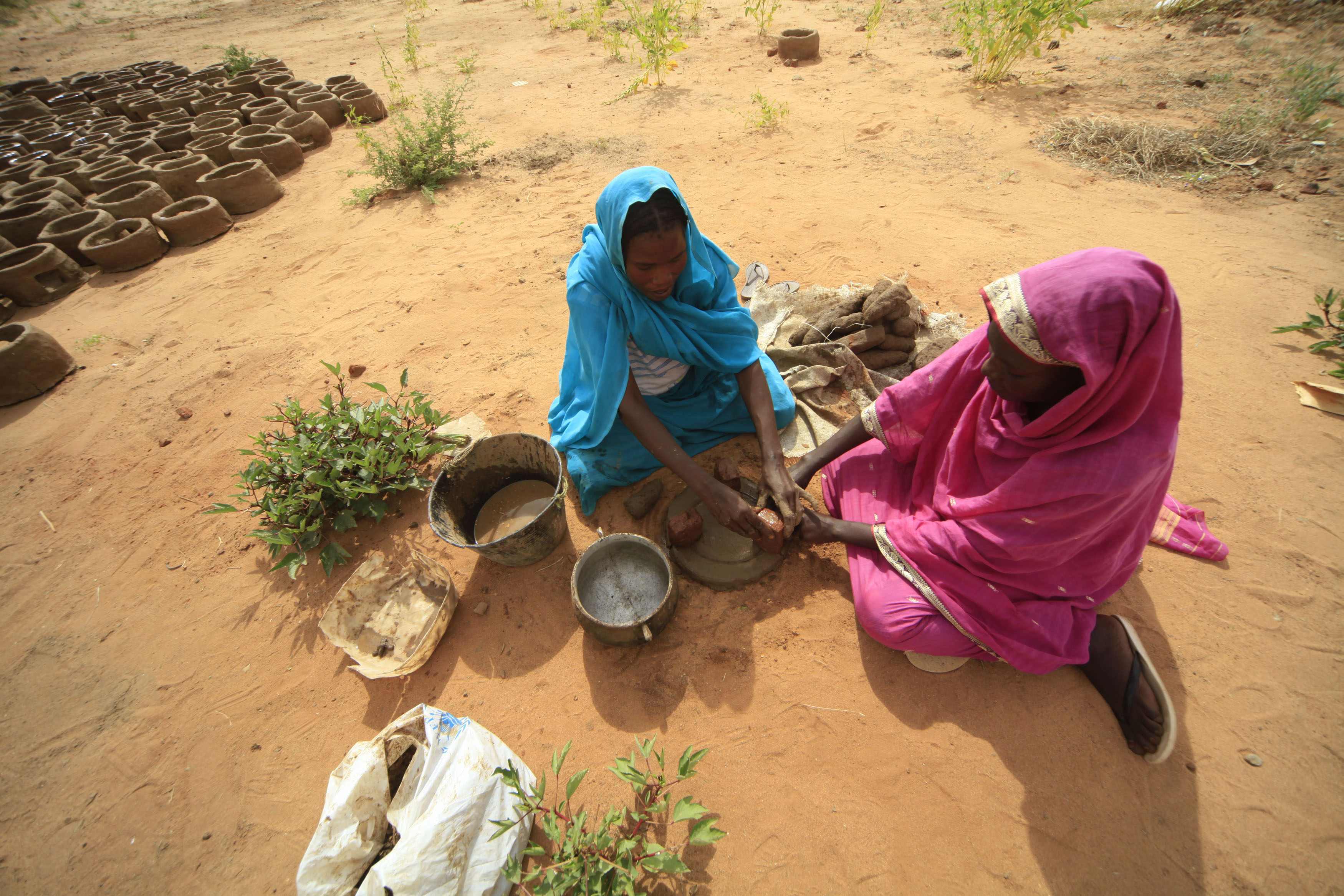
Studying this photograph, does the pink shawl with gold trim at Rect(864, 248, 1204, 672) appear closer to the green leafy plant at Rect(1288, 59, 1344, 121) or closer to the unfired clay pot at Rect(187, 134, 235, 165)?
the green leafy plant at Rect(1288, 59, 1344, 121)

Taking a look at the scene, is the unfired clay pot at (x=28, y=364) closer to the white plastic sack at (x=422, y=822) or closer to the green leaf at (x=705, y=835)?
the white plastic sack at (x=422, y=822)

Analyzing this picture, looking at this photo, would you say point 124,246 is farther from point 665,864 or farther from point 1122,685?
point 1122,685

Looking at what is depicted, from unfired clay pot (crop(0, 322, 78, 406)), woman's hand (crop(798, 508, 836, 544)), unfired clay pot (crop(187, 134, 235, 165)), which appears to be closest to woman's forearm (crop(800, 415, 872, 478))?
woman's hand (crop(798, 508, 836, 544))

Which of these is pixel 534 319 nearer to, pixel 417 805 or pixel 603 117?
pixel 417 805

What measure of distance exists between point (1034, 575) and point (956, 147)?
16.1 feet

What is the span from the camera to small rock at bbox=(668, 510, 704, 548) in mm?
2389

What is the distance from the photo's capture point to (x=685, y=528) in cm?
239

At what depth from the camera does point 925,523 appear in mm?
2008

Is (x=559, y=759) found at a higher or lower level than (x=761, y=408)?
lower

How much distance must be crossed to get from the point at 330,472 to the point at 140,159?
23.6 feet

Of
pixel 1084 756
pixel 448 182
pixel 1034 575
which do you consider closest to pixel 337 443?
pixel 1034 575

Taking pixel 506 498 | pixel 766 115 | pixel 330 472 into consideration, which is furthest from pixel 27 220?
pixel 766 115

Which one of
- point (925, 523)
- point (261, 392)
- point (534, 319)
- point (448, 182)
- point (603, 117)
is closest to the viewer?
point (925, 523)

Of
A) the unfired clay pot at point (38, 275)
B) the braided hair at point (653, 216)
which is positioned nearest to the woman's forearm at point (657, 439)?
the braided hair at point (653, 216)
